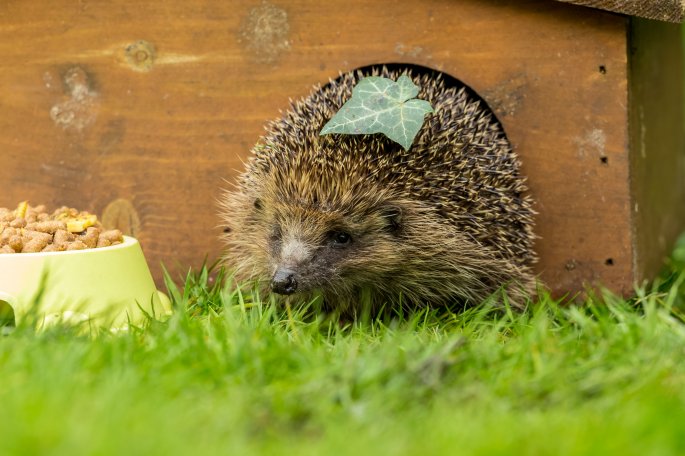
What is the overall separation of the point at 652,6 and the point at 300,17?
133 cm

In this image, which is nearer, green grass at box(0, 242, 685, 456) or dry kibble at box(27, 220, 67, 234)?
green grass at box(0, 242, 685, 456)

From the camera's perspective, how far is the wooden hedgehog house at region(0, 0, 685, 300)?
11.9ft

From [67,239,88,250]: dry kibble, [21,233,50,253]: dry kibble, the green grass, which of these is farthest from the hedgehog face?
[21,233,50,253]: dry kibble

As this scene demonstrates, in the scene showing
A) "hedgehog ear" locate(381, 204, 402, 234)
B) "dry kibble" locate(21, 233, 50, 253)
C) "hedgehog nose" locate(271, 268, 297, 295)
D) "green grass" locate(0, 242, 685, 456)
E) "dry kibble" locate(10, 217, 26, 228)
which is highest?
"hedgehog ear" locate(381, 204, 402, 234)

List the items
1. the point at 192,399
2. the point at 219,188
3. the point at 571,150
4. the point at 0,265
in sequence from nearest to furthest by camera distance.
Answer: the point at 192,399, the point at 0,265, the point at 571,150, the point at 219,188

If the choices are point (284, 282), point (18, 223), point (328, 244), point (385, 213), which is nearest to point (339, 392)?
point (284, 282)

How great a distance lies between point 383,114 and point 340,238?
0.46 meters

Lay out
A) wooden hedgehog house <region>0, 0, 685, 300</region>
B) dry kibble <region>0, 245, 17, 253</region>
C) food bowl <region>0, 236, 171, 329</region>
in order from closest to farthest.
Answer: food bowl <region>0, 236, 171, 329</region> < dry kibble <region>0, 245, 17, 253</region> < wooden hedgehog house <region>0, 0, 685, 300</region>

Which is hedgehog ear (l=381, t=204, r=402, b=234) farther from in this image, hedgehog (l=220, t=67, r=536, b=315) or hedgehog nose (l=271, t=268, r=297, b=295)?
hedgehog nose (l=271, t=268, r=297, b=295)

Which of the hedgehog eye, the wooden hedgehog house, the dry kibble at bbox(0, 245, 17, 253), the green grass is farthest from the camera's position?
the wooden hedgehog house

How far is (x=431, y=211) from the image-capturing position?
11.3ft

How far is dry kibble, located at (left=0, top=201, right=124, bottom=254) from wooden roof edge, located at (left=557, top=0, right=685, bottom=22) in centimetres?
189

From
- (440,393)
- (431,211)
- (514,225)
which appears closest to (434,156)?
(431,211)

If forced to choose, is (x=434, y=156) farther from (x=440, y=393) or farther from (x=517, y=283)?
(x=440, y=393)
